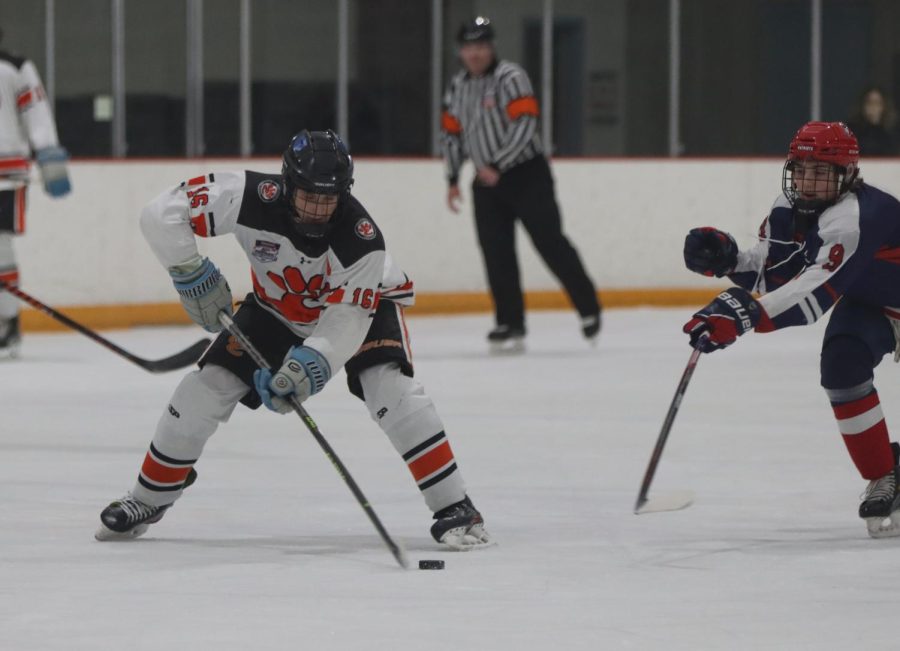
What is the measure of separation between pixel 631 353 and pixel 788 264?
370cm

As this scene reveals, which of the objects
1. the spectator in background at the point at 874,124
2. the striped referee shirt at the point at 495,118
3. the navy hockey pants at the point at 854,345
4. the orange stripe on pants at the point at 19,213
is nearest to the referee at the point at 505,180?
the striped referee shirt at the point at 495,118

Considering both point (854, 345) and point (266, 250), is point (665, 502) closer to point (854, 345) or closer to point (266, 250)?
point (854, 345)

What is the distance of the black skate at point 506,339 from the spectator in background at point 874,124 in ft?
9.66

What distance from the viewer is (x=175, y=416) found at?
3814mm

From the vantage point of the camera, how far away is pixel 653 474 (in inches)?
168

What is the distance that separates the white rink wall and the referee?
1.38 metres

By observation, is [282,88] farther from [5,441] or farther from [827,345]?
[827,345]

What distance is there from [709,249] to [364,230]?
2.45 feet

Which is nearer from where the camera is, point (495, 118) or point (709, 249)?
point (709, 249)

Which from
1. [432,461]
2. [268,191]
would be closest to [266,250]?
[268,191]

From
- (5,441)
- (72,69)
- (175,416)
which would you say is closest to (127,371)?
(5,441)

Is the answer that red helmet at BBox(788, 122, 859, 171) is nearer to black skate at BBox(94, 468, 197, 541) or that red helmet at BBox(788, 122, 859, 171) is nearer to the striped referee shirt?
black skate at BBox(94, 468, 197, 541)

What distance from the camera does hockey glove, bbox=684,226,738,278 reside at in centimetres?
402

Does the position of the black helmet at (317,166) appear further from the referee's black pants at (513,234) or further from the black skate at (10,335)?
the referee's black pants at (513,234)
